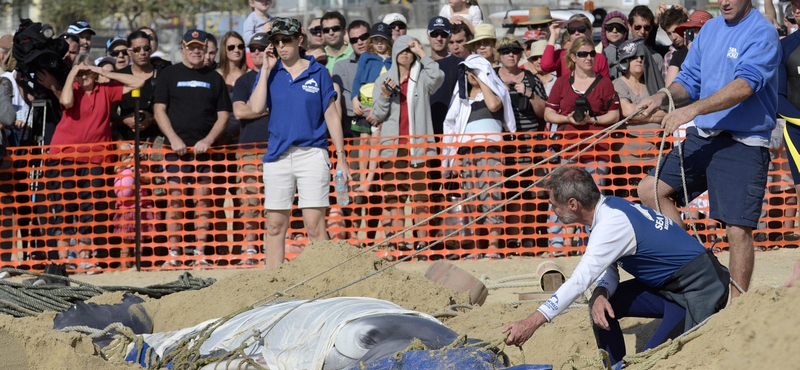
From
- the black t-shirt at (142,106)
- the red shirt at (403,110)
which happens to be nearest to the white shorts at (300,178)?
the red shirt at (403,110)

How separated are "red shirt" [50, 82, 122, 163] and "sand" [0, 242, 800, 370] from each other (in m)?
3.50

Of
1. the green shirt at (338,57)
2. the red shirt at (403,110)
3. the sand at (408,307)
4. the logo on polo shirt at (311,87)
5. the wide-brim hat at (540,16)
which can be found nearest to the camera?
the sand at (408,307)

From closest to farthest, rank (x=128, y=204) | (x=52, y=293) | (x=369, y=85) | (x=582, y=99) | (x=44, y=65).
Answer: (x=52, y=293) < (x=582, y=99) < (x=369, y=85) < (x=44, y=65) < (x=128, y=204)

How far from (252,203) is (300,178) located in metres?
2.17

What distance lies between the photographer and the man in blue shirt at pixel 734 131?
6.08 meters

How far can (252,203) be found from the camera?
1080 cm

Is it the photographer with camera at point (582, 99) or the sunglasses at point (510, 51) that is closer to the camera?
the photographer with camera at point (582, 99)

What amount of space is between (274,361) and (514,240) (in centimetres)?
528

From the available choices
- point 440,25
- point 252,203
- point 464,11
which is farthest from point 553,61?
point 252,203

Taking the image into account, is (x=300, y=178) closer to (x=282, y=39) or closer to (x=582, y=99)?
(x=282, y=39)

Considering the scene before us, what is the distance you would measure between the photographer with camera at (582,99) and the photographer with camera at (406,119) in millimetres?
1112

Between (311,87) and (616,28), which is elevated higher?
(616,28)

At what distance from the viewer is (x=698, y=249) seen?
212 inches

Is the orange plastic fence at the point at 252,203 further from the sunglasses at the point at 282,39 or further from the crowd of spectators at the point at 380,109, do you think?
the sunglasses at the point at 282,39
